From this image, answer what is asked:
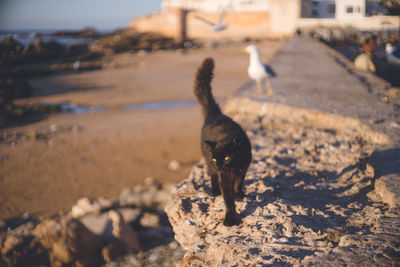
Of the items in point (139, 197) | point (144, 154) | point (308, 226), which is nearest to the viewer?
point (308, 226)

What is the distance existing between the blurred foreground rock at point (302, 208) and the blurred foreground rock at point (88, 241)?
93cm

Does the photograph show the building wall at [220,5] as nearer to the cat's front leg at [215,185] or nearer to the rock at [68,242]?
the rock at [68,242]

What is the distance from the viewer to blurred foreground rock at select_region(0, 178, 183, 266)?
10.6 feet

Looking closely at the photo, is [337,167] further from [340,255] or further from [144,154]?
[144,154]

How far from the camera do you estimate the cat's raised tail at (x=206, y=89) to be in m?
2.74

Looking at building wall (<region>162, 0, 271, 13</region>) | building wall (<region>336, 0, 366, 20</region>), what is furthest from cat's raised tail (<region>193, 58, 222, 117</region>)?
building wall (<region>162, 0, 271, 13</region>)

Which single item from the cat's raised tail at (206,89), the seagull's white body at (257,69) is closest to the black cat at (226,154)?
the cat's raised tail at (206,89)

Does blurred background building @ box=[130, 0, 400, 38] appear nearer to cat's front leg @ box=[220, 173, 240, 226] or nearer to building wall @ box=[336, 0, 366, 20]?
building wall @ box=[336, 0, 366, 20]

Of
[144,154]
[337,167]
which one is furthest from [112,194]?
[337,167]

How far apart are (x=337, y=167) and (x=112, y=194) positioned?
12.3 feet

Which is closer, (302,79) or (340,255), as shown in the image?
(340,255)

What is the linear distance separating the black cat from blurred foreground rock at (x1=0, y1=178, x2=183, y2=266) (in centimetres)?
105

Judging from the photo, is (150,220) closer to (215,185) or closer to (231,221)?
(215,185)

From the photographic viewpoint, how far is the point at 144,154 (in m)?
6.42
